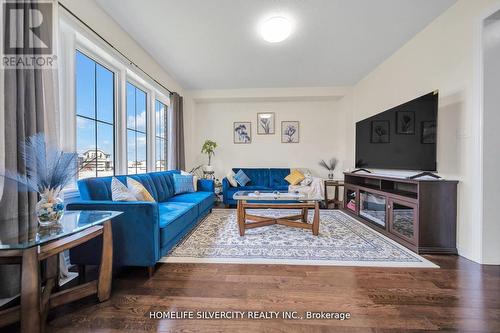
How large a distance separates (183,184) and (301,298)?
270cm

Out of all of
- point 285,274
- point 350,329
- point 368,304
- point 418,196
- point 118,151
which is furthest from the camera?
point 118,151

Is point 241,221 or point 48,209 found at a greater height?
point 48,209

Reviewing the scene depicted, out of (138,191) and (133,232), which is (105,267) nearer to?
(133,232)

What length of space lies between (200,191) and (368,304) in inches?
121

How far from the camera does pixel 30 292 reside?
3.32 feet

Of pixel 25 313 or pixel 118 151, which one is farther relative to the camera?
pixel 118 151

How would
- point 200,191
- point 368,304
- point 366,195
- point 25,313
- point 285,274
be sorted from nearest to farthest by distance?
point 25,313, point 368,304, point 285,274, point 366,195, point 200,191

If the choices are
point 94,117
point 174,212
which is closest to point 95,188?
point 174,212

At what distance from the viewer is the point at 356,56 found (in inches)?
130

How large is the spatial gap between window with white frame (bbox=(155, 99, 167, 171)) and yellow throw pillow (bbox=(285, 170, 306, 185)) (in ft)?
9.03

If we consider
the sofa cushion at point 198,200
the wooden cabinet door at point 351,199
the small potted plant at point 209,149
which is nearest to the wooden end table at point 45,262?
the sofa cushion at point 198,200

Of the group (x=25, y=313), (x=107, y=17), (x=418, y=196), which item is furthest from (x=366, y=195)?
(x=107, y=17)

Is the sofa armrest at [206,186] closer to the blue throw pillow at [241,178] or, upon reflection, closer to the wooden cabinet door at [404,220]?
the blue throw pillow at [241,178]

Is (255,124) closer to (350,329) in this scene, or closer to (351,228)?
(351,228)
